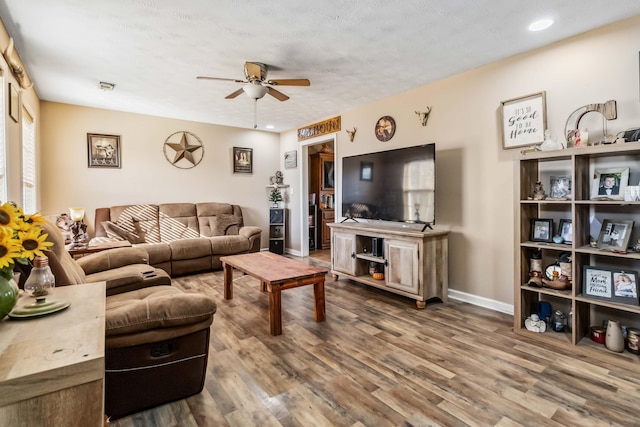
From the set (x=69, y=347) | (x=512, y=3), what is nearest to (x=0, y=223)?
(x=69, y=347)

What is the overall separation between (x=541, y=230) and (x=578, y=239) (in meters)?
0.31

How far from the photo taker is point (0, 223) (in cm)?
108

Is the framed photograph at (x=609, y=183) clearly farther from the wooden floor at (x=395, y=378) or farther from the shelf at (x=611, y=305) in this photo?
the wooden floor at (x=395, y=378)

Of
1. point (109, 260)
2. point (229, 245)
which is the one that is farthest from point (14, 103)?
point (229, 245)

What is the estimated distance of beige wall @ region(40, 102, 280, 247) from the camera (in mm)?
4559

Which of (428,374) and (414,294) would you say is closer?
(428,374)

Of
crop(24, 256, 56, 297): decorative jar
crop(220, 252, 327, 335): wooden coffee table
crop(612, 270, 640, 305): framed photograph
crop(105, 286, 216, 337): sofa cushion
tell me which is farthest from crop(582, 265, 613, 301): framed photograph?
crop(24, 256, 56, 297): decorative jar

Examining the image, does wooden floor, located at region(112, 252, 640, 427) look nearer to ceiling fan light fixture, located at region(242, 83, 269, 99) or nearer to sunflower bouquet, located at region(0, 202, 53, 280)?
sunflower bouquet, located at region(0, 202, 53, 280)

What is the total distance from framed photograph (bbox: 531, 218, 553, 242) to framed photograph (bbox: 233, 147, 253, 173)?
4774 millimetres

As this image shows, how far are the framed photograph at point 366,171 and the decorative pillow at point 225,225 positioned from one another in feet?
7.99

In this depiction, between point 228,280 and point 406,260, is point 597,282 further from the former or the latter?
point 228,280

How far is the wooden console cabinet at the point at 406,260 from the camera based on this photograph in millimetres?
3273

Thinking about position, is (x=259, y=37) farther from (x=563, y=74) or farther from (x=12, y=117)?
(x=563, y=74)

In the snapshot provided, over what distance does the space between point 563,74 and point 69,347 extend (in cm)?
361
